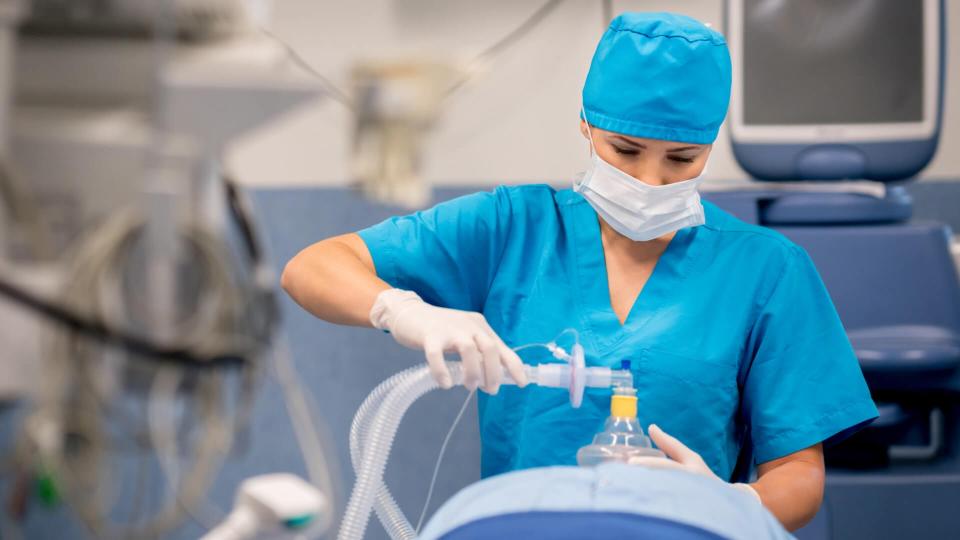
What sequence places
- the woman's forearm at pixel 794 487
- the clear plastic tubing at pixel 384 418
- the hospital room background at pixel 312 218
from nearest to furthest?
1. the hospital room background at pixel 312 218
2. the clear plastic tubing at pixel 384 418
3. the woman's forearm at pixel 794 487

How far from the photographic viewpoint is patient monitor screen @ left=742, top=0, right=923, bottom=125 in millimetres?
1970

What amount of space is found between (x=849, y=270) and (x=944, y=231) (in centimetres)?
20

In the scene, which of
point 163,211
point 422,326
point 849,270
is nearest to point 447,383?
point 422,326

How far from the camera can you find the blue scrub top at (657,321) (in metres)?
1.36

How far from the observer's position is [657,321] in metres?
1.39

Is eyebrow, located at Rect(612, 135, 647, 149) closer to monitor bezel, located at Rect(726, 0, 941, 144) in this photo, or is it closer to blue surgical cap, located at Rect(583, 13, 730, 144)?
blue surgical cap, located at Rect(583, 13, 730, 144)

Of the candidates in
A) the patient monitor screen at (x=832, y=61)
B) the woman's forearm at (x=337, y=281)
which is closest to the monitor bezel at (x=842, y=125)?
the patient monitor screen at (x=832, y=61)

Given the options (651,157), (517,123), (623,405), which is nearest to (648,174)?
(651,157)

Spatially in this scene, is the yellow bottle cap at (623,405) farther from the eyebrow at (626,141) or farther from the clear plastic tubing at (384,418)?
the eyebrow at (626,141)

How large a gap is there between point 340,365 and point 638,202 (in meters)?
1.28

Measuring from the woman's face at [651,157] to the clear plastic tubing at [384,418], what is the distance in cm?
29

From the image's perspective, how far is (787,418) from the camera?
1.36m

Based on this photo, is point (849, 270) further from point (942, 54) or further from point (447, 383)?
point (447, 383)

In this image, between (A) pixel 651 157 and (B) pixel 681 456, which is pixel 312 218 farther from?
(B) pixel 681 456
